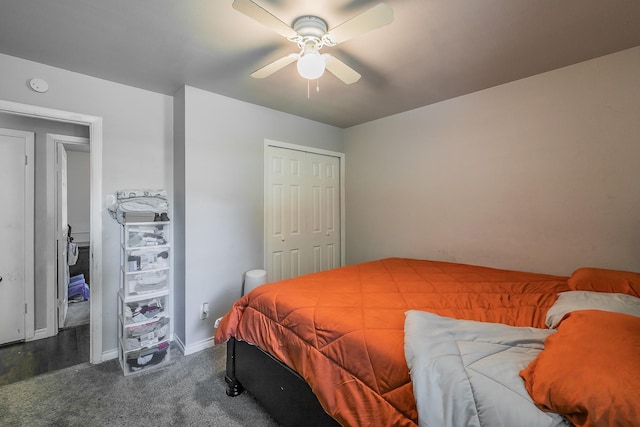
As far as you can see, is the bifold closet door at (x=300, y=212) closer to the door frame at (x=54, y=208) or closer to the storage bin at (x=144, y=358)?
the storage bin at (x=144, y=358)

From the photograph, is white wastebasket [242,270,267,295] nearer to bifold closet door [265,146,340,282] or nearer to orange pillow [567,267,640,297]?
bifold closet door [265,146,340,282]

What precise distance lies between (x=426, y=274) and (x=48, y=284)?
12.0 feet

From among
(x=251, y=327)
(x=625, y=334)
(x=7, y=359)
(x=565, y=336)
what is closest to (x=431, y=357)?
(x=565, y=336)

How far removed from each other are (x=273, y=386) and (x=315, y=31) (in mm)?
2064

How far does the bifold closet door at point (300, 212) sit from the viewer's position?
3.21 m

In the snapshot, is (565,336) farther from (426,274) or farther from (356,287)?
(426,274)

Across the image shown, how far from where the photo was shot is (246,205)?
2941 mm

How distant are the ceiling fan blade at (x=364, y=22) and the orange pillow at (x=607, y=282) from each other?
1914mm

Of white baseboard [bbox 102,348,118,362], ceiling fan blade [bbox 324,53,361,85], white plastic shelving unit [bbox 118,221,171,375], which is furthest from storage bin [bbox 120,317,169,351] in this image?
ceiling fan blade [bbox 324,53,361,85]

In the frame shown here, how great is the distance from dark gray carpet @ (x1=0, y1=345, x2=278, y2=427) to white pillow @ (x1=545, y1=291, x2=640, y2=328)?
63.5 inches

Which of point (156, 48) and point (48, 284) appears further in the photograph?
point (48, 284)

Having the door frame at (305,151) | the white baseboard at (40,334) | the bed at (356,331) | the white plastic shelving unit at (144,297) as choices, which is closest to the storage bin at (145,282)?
the white plastic shelving unit at (144,297)

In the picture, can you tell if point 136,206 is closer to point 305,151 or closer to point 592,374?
point 305,151

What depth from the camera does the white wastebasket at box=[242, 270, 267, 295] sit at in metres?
2.74
